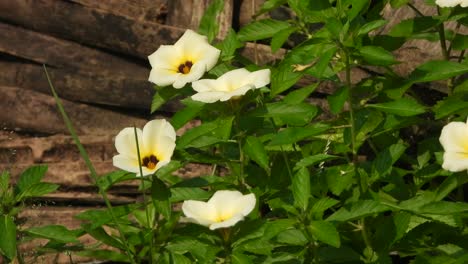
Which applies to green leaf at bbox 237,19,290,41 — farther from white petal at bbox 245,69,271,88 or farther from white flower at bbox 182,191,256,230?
white flower at bbox 182,191,256,230

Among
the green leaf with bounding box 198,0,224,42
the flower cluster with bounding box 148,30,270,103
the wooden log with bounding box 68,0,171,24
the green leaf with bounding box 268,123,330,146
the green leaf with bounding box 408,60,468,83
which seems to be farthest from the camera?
the wooden log with bounding box 68,0,171,24

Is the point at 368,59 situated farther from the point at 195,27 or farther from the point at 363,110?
the point at 195,27

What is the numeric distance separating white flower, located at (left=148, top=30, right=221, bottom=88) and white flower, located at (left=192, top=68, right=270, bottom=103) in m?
0.08

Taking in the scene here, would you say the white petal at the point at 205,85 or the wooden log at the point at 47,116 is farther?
the wooden log at the point at 47,116

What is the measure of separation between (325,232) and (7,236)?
0.77m

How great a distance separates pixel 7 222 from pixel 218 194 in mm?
562

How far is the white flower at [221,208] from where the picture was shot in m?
2.07

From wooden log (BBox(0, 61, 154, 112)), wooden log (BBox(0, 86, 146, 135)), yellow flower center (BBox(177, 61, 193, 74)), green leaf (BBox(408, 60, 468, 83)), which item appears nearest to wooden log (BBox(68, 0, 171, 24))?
wooden log (BBox(0, 61, 154, 112))

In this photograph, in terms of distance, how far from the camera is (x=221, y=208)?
212 centimetres

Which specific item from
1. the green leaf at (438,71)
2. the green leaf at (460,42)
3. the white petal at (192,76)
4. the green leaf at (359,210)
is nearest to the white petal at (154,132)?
the white petal at (192,76)

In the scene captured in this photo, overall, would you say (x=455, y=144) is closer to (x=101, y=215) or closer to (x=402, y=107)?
(x=402, y=107)

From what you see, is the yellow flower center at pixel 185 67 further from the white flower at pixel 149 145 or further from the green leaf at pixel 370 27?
the green leaf at pixel 370 27

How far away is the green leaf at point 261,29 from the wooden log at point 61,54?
1.04 meters

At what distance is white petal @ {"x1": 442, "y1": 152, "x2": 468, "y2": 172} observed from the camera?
7.00ft
